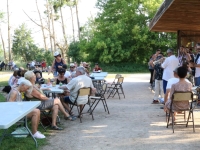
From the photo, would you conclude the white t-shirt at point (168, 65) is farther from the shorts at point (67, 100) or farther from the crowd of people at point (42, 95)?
the shorts at point (67, 100)

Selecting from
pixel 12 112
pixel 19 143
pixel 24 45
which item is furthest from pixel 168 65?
pixel 24 45

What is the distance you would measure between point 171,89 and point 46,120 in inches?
98.3

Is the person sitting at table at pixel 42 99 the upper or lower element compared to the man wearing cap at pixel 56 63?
lower

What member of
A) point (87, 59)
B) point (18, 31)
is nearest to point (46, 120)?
point (87, 59)

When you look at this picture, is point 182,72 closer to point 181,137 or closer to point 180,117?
point 181,137

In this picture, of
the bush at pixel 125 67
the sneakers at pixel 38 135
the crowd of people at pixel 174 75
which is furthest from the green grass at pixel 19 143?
the bush at pixel 125 67

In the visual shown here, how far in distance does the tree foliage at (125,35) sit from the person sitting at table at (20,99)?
1037 inches

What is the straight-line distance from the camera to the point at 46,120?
6105 mm

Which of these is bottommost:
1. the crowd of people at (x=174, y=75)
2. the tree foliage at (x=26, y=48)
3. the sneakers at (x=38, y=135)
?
the sneakers at (x=38, y=135)

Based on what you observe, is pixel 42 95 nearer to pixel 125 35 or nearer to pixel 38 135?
pixel 38 135

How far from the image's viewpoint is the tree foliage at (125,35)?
104 ft

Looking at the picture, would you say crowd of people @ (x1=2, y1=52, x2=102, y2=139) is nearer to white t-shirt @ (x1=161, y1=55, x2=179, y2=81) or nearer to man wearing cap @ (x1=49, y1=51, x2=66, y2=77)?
man wearing cap @ (x1=49, y1=51, x2=66, y2=77)

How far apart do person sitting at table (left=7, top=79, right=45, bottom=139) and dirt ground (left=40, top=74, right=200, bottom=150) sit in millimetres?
257

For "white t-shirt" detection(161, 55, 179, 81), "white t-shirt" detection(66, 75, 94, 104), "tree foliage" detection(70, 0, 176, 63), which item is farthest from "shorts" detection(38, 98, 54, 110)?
"tree foliage" detection(70, 0, 176, 63)
